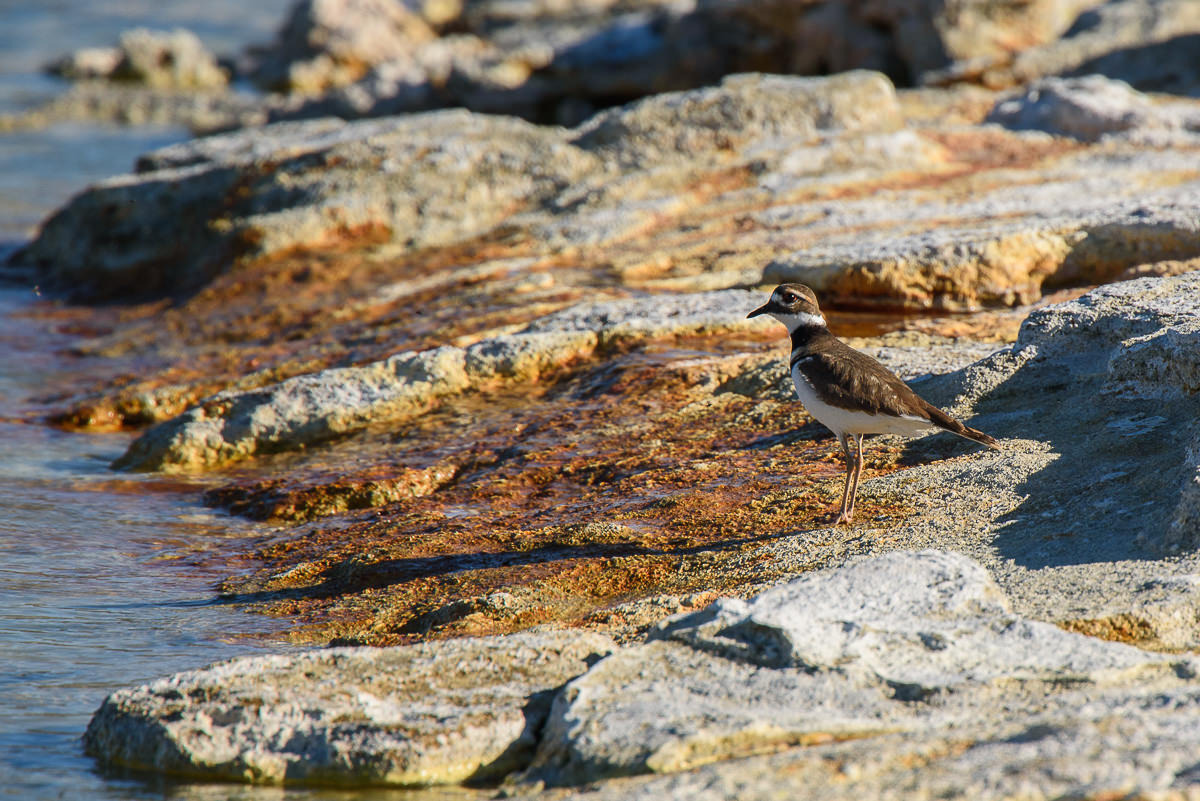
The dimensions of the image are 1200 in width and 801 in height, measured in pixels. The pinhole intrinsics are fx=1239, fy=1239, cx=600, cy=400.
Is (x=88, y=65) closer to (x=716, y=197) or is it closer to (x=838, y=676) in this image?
(x=716, y=197)

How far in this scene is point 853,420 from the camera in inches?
215

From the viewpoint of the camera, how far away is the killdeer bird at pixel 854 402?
17.5 feet

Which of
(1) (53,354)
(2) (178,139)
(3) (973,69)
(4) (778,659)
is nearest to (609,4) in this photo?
(2) (178,139)

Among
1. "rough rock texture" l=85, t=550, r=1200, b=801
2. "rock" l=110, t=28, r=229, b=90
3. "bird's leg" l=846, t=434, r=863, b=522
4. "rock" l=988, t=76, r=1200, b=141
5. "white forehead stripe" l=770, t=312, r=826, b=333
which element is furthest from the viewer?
"rock" l=110, t=28, r=229, b=90

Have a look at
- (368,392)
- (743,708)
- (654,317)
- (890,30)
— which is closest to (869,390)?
(743,708)

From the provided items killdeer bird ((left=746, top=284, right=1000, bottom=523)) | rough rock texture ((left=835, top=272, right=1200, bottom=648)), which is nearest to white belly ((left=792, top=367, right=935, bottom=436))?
killdeer bird ((left=746, top=284, right=1000, bottom=523))

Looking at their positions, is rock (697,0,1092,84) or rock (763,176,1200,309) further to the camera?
rock (697,0,1092,84)

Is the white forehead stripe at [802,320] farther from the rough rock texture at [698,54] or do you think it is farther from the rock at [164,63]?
the rock at [164,63]

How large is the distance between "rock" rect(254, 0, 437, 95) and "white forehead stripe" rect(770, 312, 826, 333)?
24375mm

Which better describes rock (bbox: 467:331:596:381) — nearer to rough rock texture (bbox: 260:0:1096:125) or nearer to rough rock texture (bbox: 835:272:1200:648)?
rough rock texture (bbox: 835:272:1200:648)

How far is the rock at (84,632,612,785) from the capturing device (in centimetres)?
388

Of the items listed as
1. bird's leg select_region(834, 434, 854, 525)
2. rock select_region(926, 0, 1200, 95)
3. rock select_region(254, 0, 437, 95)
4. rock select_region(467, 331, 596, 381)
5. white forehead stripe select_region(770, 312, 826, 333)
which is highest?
rock select_region(254, 0, 437, 95)

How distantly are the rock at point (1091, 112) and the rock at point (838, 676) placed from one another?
8396mm

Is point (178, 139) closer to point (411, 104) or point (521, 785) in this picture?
point (411, 104)
